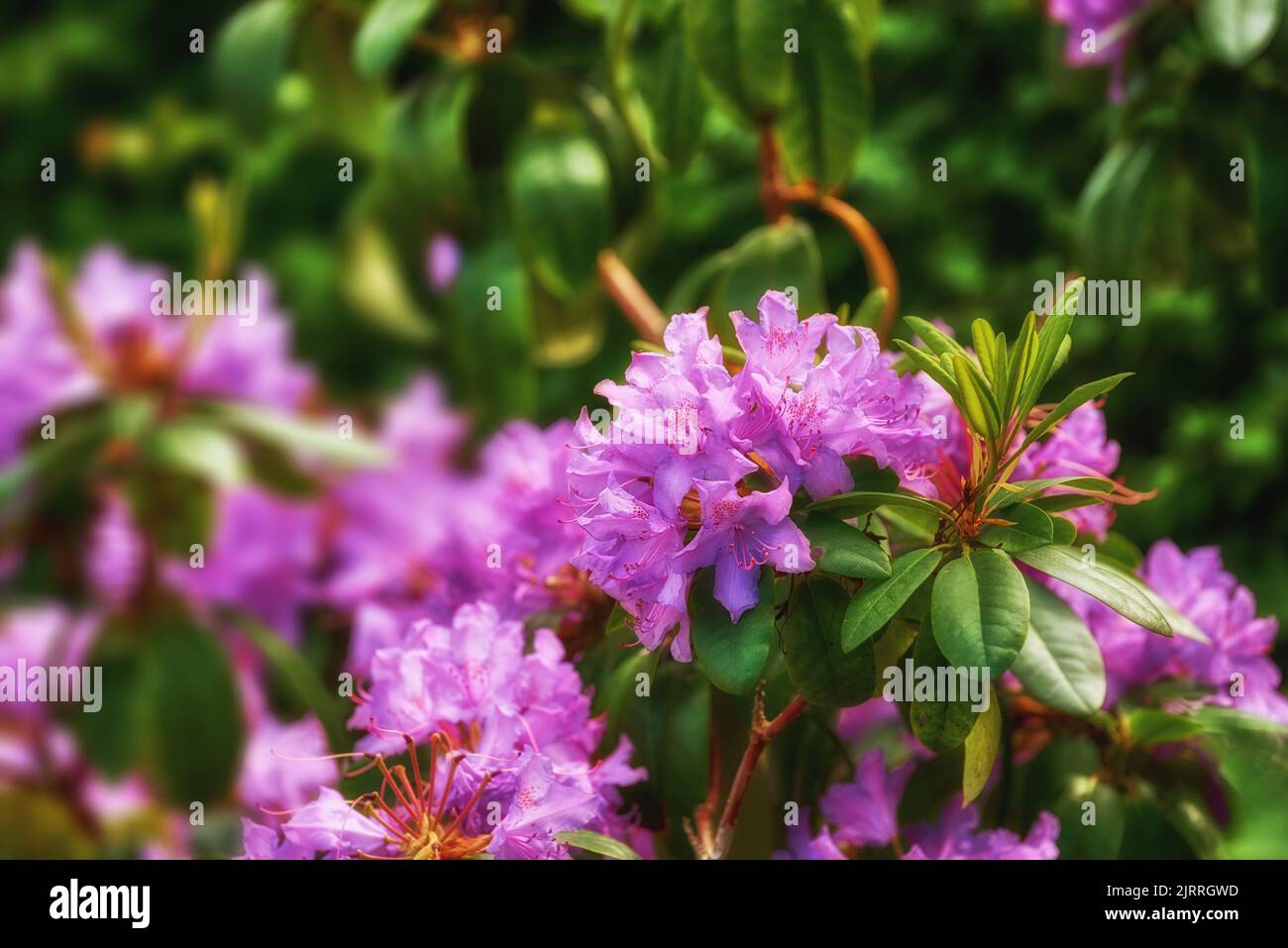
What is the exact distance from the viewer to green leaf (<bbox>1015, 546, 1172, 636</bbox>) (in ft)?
2.02

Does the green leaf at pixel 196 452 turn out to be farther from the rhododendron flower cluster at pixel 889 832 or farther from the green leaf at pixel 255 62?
the rhododendron flower cluster at pixel 889 832

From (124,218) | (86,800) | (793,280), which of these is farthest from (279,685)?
(124,218)

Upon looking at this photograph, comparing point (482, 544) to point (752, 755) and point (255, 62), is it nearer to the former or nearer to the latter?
point (752, 755)

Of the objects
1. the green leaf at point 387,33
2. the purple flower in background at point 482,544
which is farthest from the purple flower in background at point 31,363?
the green leaf at point 387,33

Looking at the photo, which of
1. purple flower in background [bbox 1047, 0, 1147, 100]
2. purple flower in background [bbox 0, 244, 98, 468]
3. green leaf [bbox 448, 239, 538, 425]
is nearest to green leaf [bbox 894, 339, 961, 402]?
purple flower in background [bbox 1047, 0, 1147, 100]

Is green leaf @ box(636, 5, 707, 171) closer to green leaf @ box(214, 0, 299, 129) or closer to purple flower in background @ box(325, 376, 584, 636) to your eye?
purple flower in background @ box(325, 376, 584, 636)

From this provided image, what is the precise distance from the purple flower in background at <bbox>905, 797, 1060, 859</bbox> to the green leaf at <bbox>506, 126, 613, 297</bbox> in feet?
1.87

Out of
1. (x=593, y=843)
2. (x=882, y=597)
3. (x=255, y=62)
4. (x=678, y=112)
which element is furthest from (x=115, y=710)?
(x=882, y=597)

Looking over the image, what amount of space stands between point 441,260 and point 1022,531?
1.02 m

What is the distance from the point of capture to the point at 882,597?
61 centimetres

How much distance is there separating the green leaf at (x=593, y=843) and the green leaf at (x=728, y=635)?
9cm

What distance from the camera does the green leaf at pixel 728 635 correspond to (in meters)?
0.60

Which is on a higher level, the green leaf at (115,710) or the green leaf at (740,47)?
the green leaf at (740,47)
